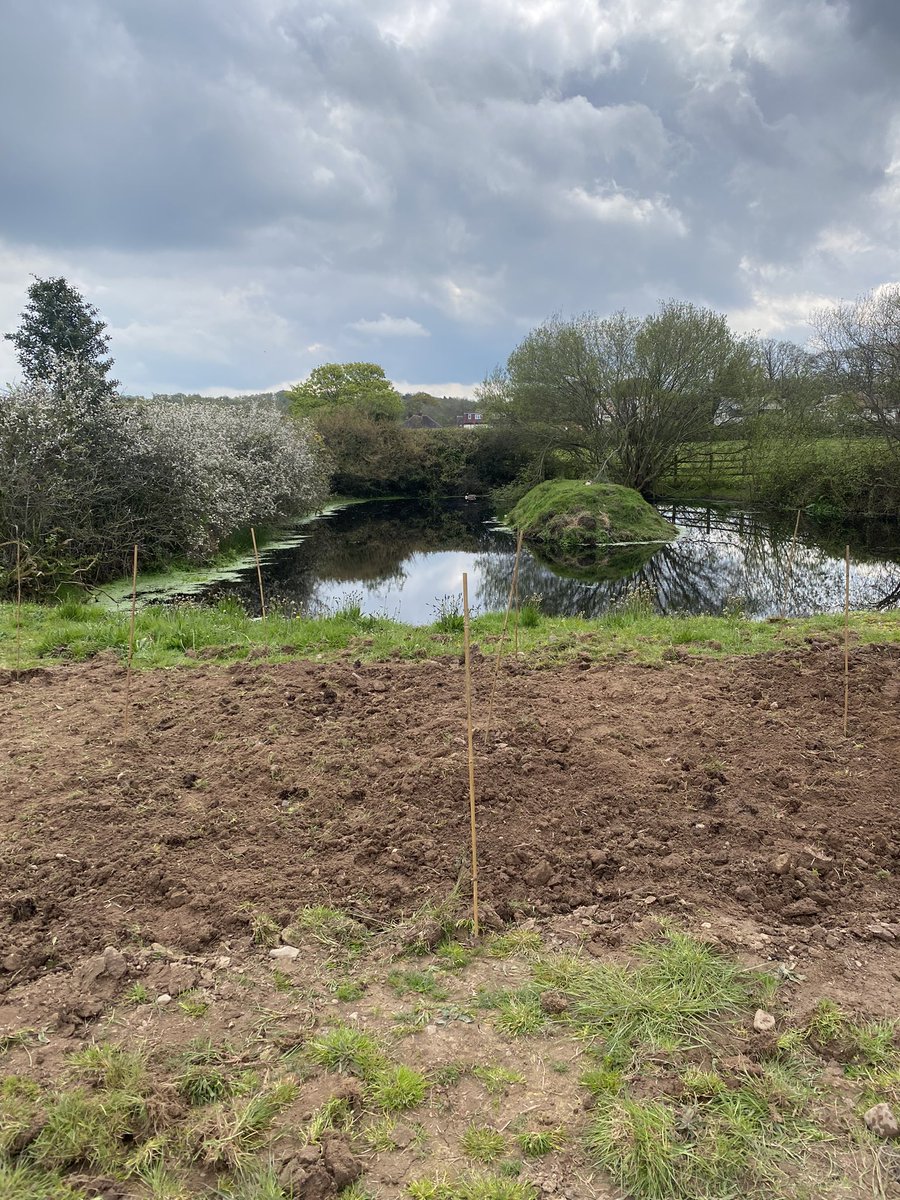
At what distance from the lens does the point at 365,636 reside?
7.41m

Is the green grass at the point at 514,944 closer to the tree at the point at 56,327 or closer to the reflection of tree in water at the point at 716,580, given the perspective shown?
the reflection of tree in water at the point at 716,580

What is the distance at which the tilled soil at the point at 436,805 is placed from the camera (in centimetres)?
304

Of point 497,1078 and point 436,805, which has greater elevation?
point 436,805

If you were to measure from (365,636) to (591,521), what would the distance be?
14232 mm

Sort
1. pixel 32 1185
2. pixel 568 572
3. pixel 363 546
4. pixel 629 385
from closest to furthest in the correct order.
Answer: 1. pixel 32 1185
2. pixel 568 572
3. pixel 363 546
4. pixel 629 385

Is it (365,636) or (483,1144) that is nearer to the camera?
(483,1144)

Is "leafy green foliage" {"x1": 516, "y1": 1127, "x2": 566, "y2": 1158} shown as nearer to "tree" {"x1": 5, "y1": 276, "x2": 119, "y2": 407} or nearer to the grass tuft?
the grass tuft

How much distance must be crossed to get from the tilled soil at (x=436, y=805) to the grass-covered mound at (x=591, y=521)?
46.5ft

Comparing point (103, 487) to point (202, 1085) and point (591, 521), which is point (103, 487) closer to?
point (202, 1085)

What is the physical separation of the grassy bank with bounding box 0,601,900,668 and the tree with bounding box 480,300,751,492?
1813 centimetres

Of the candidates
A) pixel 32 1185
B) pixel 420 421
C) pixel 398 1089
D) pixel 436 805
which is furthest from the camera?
pixel 420 421

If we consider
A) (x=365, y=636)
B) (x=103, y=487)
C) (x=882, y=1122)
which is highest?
(x=103, y=487)

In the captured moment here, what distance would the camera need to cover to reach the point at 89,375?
1400 cm

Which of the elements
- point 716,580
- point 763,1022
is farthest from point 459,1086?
point 716,580
